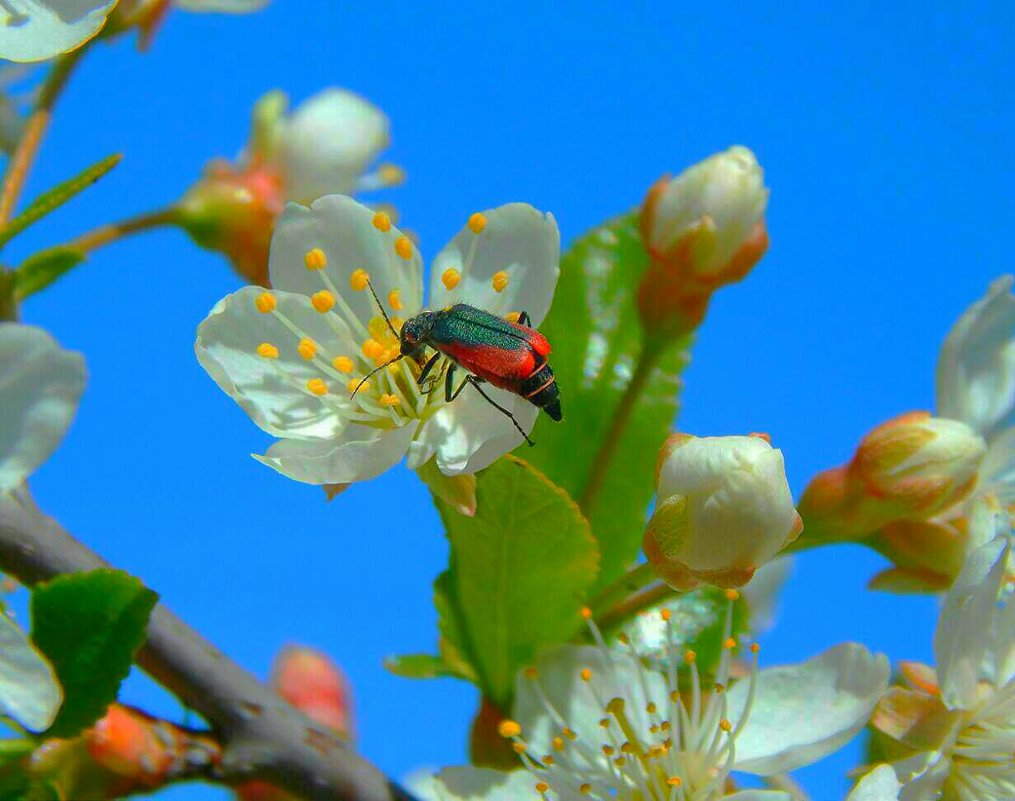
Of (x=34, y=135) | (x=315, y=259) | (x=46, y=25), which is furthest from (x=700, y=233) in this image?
(x=34, y=135)

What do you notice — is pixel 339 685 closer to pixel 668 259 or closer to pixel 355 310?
pixel 355 310

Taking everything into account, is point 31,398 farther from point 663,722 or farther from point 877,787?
point 877,787

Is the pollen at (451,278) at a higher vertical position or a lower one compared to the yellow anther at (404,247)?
lower

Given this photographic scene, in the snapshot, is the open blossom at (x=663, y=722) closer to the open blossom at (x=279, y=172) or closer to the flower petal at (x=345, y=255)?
the flower petal at (x=345, y=255)

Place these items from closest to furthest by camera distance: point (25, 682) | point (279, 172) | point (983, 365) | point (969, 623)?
point (25, 682) → point (969, 623) → point (983, 365) → point (279, 172)

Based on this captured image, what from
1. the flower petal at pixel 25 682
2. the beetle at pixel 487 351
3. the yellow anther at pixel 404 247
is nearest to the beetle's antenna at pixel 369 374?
the beetle at pixel 487 351
